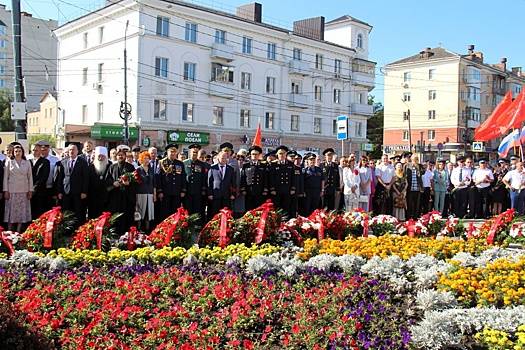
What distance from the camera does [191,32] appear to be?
1538 inches

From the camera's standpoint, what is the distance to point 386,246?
23.9ft

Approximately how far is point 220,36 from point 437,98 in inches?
1161

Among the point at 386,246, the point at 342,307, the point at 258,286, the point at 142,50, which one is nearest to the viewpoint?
the point at 342,307

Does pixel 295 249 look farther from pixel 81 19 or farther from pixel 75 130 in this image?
pixel 81 19

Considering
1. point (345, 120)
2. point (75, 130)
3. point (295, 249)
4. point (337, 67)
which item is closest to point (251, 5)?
point (337, 67)

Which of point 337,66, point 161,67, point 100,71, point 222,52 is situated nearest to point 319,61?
point 337,66

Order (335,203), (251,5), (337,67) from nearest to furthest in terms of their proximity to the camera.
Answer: (335,203)
(251,5)
(337,67)

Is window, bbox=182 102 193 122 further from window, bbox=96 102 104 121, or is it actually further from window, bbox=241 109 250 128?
window, bbox=96 102 104 121

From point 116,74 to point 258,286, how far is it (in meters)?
34.7

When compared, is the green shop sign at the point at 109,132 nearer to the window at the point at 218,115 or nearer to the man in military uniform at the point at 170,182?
the window at the point at 218,115

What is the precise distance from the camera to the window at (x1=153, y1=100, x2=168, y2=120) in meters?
37.1

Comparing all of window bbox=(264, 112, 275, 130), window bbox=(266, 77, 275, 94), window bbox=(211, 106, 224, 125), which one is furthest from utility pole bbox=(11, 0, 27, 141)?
window bbox=(266, 77, 275, 94)

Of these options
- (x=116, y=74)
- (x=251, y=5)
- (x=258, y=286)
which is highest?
(x=251, y=5)

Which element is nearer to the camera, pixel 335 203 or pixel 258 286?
pixel 258 286
